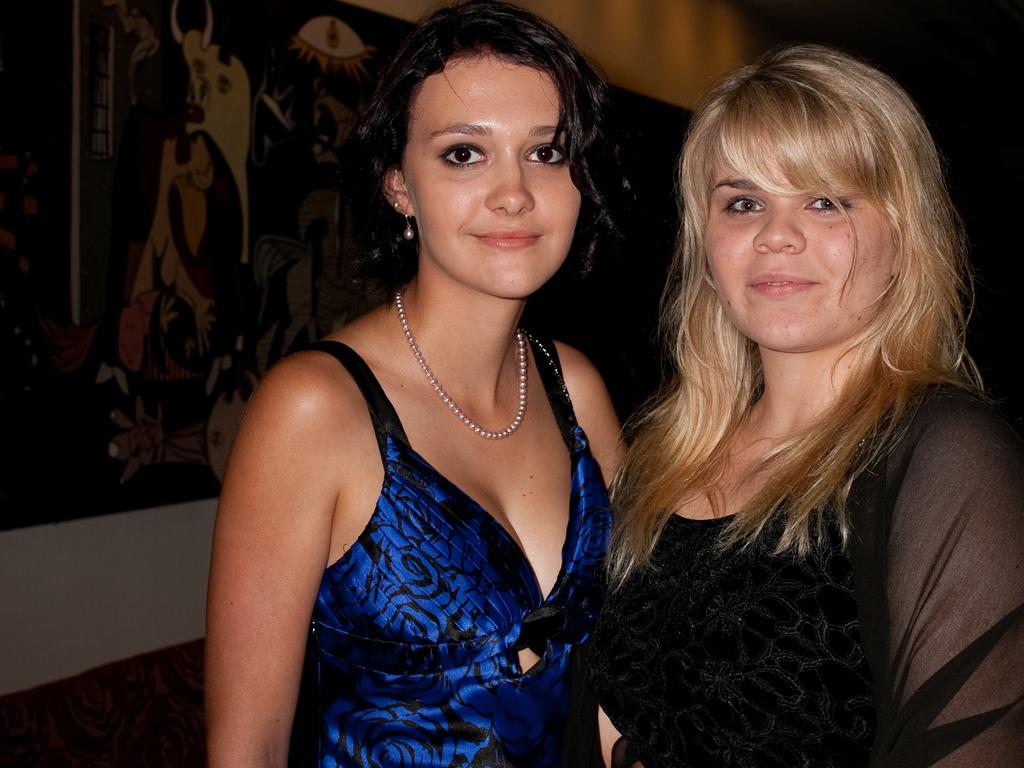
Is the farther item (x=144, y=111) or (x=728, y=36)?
(x=728, y=36)

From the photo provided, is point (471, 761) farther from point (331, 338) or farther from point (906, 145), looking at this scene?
point (906, 145)

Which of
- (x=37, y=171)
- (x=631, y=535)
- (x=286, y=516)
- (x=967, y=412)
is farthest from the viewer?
(x=37, y=171)

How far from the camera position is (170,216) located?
2568mm

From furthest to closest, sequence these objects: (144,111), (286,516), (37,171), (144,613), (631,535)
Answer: (144,613) < (144,111) < (37,171) < (631,535) < (286,516)

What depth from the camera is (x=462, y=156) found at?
164 centimetres

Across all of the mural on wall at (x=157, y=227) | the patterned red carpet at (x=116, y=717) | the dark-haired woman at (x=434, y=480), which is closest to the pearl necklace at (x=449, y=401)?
the dark-haired woman at (x=434, y=480)

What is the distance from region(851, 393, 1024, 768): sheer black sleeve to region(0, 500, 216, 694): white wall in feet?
6.14

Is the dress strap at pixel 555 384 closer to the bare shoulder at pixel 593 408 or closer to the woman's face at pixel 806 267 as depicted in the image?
the bare shoulder at pixel 593 408

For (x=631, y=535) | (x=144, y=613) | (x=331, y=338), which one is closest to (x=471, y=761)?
(x=631, y=535)

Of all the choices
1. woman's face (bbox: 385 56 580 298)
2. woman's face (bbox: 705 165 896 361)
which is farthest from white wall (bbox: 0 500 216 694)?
woman's face (bbox: 705 165 896 361)

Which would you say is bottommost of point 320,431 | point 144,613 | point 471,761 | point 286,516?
point 144,613

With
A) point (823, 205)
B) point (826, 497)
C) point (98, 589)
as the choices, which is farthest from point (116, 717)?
point (823, 205)

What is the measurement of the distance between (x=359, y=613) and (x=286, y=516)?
0.62 ft

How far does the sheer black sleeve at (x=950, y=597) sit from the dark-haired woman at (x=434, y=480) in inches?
20.7
